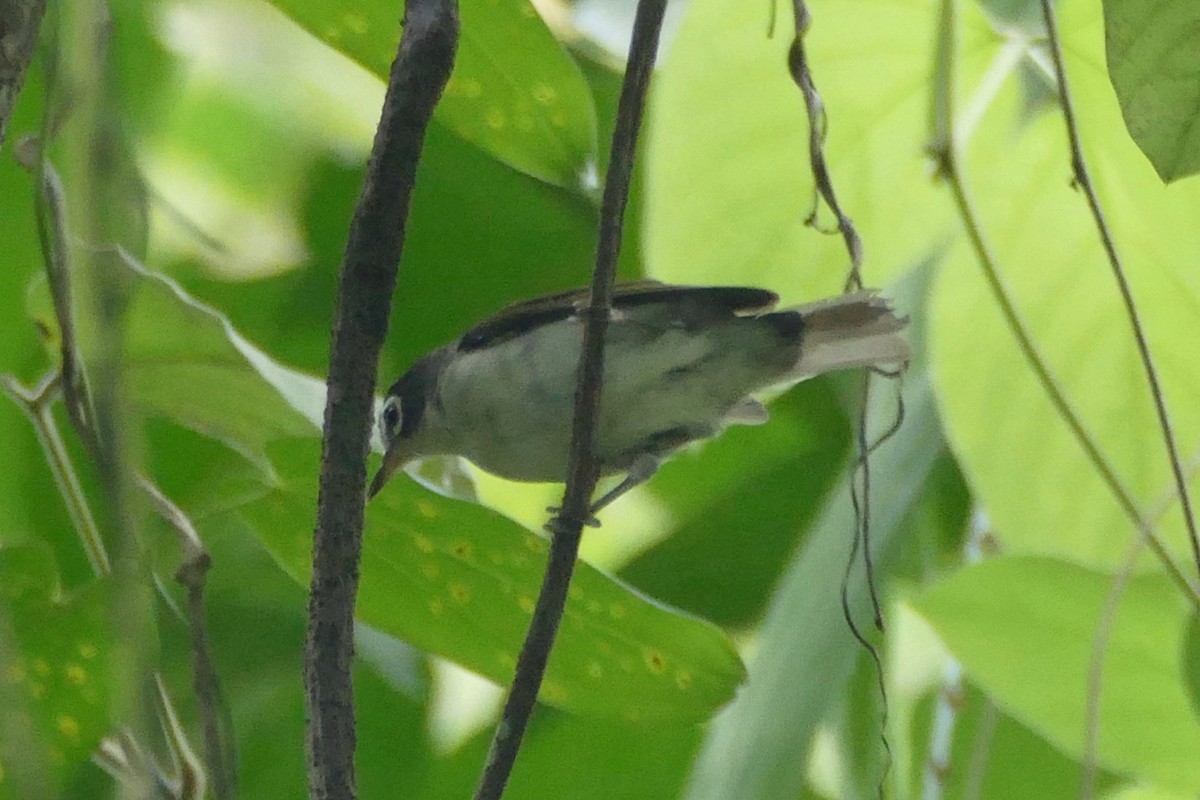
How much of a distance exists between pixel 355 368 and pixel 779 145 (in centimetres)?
65

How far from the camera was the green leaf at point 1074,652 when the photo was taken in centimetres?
107

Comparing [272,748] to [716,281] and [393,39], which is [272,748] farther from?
[393,39]

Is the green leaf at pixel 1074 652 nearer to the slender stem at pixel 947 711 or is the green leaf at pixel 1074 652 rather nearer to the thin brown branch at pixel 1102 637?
the thin brown branch at pixel 1102 637

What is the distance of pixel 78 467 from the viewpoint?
115cm

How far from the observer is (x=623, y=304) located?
3.70 feet

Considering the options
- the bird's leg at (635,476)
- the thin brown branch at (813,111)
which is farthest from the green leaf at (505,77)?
the bird's leg at (635,476)

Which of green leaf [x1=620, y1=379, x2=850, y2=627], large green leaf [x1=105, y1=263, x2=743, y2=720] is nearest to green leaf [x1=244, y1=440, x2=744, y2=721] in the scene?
large green leaf [x1=105, y1=263, x2=743, y2=720]

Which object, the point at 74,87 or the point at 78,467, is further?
the point at 78,467

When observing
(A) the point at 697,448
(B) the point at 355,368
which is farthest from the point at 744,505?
(B) the point at 355,368

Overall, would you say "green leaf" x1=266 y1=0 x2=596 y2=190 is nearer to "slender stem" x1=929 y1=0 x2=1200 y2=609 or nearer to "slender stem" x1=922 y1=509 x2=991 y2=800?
"slender stem" x1=929 y1=0 x2=1200 y2=609

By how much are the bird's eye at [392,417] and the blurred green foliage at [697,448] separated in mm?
123

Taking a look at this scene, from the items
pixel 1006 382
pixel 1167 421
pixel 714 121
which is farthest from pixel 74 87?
pixel 1006 382

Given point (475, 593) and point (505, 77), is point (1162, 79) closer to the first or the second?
point (505, 77)

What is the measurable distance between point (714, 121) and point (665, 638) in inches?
17.1
